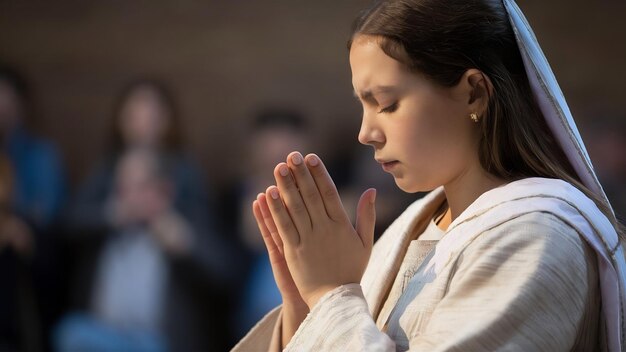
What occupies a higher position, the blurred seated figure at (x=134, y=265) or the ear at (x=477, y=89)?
the ear at (x=477, y=89)

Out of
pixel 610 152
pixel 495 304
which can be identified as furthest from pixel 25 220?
pixel 495 304

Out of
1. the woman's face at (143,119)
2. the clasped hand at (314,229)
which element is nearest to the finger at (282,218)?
the clasped hand at (314,229)

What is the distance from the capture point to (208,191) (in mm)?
5910

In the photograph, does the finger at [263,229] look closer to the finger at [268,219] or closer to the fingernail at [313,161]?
the finger at [268,219]

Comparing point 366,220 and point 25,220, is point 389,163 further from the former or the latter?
point 25,220

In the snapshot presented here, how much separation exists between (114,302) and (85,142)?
114 cm

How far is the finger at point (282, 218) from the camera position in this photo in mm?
1831

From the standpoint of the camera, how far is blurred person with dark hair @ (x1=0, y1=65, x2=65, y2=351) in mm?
5617

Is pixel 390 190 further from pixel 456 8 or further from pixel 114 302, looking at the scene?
pixel 456 8

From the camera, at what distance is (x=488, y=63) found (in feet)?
6.05

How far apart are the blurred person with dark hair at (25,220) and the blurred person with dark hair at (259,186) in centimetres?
119

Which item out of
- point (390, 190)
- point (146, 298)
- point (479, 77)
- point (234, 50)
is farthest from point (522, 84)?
point (234, 50)

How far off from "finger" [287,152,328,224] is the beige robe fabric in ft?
0.52

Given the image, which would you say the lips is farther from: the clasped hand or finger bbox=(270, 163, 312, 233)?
finger bbox=(270, 163, 312, 233)
